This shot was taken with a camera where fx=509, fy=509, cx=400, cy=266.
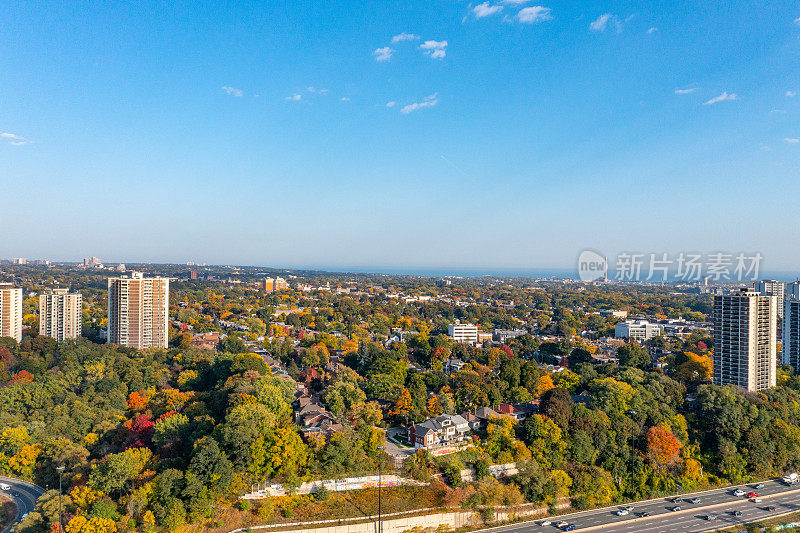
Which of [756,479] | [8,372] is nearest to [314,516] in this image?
[756,479]

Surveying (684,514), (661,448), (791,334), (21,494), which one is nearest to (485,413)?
(661,448)

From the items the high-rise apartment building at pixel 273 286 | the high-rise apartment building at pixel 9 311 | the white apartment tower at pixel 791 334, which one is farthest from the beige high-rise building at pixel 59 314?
the white apartment tower at pixel 791 334

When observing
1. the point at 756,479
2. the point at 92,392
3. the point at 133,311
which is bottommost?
the point at 756,479

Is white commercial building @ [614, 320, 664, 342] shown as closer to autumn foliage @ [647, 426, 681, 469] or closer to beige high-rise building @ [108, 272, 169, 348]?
autumn foliage @ [647, 426, 681, 469]

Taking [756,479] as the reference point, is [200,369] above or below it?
above

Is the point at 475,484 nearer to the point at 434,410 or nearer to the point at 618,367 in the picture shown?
the point at 434,410
